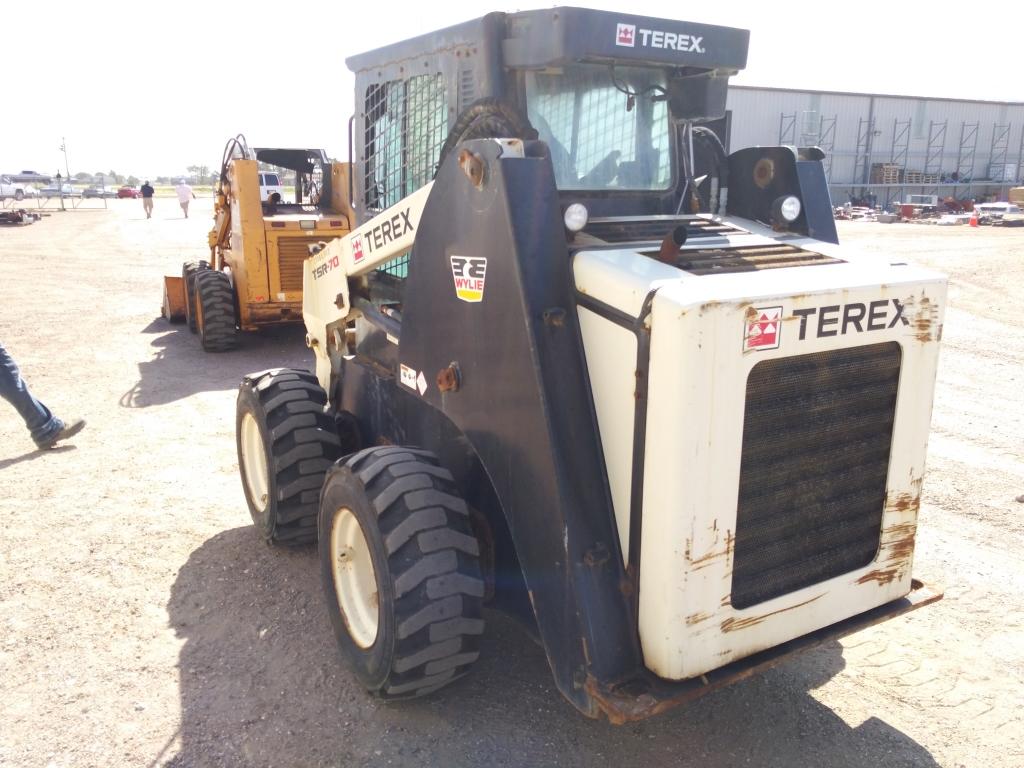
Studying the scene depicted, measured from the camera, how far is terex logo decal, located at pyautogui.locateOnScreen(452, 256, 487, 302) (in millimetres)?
2906

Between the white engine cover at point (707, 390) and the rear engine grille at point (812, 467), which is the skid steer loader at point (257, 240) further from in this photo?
the rear engine grille at point (812, 467)

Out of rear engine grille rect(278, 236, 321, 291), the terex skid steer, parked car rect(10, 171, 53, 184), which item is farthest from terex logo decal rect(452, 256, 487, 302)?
parked car rect(10, 171, 53, 184)

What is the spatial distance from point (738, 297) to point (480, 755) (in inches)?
75.2

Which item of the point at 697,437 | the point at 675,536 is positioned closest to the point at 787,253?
the point at 697,437

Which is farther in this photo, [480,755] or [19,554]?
[19,554]

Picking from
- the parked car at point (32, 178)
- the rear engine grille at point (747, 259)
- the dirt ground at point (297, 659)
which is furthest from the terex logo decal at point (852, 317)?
the parked car at point (32, 178)

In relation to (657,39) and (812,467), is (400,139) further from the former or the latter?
(812,467)

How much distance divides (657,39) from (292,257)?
7.20 m

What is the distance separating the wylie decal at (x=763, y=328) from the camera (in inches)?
97.6

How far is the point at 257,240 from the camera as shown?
9516 mm

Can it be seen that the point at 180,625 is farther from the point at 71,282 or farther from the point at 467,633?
the point at 71,282

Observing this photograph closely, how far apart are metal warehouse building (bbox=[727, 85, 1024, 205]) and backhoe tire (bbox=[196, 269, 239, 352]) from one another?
3852 cm

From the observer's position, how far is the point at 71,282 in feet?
51.2

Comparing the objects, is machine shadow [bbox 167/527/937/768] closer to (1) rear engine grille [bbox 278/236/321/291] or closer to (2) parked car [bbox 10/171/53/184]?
(1) rear engine grille [bbox 278/236/321/291]
